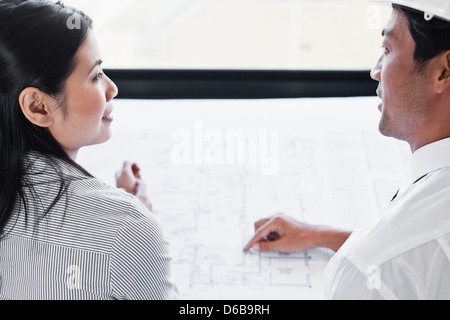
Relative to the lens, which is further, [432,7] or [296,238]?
[296,238]

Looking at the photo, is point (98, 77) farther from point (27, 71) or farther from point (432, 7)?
point (432, 7)

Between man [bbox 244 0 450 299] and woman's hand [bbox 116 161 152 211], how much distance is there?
1.57 ft

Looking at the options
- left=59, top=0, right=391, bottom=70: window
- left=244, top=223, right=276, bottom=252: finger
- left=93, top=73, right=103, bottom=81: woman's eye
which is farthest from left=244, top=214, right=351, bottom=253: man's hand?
left=59, top=0, right=391, bottom=70: window

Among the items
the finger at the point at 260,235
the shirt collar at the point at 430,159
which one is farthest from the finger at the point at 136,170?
the shirt collar at the point at 430,159

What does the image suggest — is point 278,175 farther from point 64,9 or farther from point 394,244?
point 64,9

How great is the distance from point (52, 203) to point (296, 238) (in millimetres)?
541

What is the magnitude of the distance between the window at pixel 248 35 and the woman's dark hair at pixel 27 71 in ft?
5.33

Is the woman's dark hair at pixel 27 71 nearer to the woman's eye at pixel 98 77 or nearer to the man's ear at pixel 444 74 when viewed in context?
the woman's eye at pixel 98 77

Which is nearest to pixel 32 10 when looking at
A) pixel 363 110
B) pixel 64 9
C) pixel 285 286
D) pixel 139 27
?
pixel 64 9

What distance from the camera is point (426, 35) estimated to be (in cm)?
95

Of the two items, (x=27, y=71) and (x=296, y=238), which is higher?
(x=27, y=71)

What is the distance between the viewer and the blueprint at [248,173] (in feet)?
3.65

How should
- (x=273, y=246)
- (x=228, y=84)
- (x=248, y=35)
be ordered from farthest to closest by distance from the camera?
1. (x=248, y=35)
2. (x=228, y=84)
3. (x=273, y=246)

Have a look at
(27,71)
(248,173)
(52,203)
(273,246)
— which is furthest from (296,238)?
(27,71)
